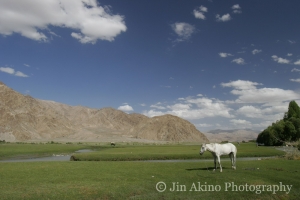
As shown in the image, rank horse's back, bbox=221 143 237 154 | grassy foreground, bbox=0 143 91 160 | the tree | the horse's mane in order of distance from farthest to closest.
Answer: the tree → grassy foreground, bbox=0 143 91 160 → horse's back, bbox=221 143 237 154 → the horse's mane

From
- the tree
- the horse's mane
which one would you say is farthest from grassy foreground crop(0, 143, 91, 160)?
the tree

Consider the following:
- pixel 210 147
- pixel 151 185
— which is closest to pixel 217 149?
pixel 210 147

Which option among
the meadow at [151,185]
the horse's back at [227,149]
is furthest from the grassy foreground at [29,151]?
the horse's back at [227,149]

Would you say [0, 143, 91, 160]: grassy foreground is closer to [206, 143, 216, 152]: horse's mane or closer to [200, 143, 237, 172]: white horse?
[200, 143, 237, 172]: white horse

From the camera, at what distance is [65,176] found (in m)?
20.6

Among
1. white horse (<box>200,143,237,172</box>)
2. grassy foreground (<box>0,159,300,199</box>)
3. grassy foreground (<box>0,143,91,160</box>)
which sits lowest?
grassy foreground (<box>0,143,91,160</box>)

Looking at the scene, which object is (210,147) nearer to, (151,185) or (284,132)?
(151,185)

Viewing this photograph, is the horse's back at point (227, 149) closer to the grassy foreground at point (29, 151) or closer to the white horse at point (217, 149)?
the white horse at point (217, 149)

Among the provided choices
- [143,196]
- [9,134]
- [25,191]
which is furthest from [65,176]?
[9,134]

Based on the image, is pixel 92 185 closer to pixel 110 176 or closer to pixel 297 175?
pixel 110 176

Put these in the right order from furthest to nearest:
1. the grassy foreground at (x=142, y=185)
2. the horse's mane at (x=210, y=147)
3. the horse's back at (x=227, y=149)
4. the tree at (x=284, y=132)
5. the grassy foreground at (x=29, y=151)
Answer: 1. the tree at (x=284, y=132)
2. the grassy foreground at (x=29, y=151)
3. the horse's back at (x=227, y=149)
4. the horse's mane at (x=210, y=147)
5. the grassy foreground at (x=142, y=185)

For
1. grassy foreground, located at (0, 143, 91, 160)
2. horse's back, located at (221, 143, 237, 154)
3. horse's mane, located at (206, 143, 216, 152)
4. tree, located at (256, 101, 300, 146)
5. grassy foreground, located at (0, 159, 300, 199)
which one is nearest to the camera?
grassy foreground, located at (0, 159, 300, 199)

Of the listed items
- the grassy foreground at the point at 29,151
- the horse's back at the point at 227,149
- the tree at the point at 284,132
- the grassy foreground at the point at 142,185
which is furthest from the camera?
the tree at the point at 284,132

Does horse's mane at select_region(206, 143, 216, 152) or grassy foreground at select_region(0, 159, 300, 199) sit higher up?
horse's mane at select_region(206, 143, 216, 152)
